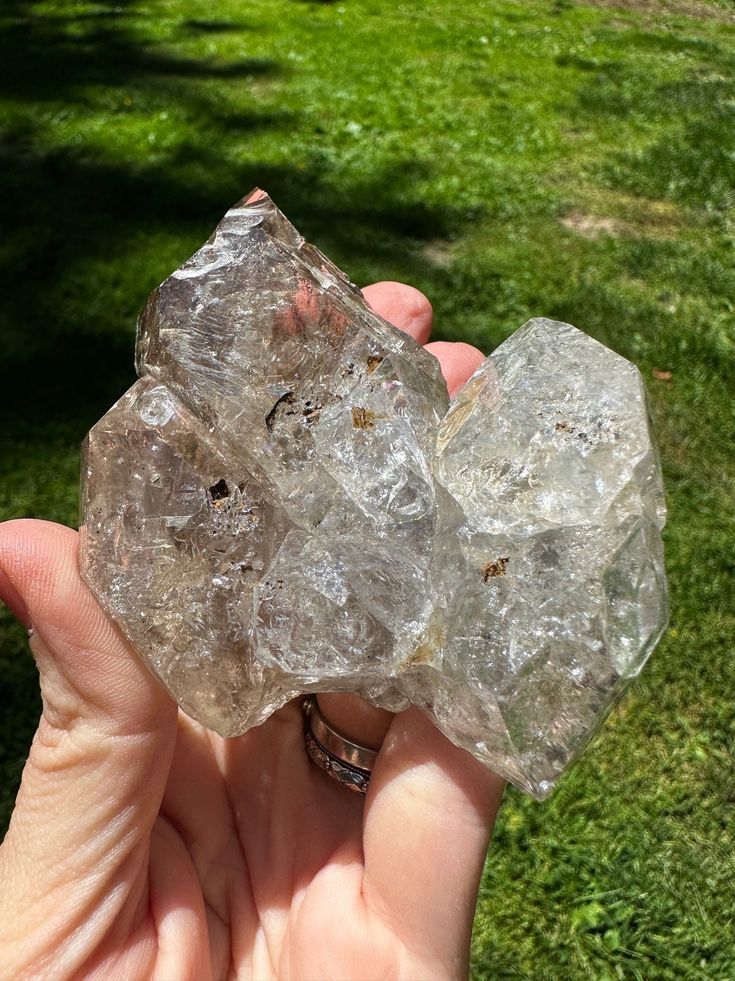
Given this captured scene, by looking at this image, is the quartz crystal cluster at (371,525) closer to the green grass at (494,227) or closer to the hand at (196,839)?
the hand at (196,839)

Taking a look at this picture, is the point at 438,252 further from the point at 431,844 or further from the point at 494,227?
the point at 431,844

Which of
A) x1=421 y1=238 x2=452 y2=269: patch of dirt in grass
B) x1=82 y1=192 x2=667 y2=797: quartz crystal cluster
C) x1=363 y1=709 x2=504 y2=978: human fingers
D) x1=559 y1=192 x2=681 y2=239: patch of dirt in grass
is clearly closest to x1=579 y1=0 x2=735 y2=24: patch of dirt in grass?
x1=559 y1=192 x2=681 y2=239: patch of dirt in grass

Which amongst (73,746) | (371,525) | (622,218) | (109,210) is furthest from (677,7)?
(73,746)

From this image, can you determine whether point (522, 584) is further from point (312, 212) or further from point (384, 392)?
point (312, 212)

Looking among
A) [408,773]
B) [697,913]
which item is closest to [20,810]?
[408,773]

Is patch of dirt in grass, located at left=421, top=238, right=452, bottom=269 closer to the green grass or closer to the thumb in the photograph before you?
the green grass

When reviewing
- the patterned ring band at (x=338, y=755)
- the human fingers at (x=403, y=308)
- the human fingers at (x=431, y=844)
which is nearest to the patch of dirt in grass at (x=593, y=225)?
the human fingers at (x=403, y=308)
